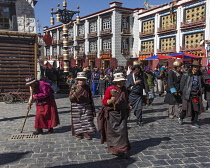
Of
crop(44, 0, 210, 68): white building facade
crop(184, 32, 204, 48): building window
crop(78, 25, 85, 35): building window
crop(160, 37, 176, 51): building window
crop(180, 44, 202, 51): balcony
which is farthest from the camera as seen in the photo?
crop(78, 25, 85, 35): building window

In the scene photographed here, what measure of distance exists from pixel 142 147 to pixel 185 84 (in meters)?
2.78

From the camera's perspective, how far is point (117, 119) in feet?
14.9

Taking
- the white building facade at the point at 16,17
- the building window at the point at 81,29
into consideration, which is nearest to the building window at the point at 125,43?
the building window at the point at 81,29

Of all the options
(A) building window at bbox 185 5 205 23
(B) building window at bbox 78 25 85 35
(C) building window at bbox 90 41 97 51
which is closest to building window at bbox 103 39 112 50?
(C) building window at bbox 90 41 97 51

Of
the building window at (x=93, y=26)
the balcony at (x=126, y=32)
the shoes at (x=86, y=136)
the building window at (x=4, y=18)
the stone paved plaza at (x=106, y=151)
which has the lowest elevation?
the stone paved plaza at (x=106, y=151)

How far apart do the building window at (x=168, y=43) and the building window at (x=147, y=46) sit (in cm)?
166

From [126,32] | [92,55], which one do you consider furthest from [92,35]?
[126,32]

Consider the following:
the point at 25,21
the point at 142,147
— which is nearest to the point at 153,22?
the point at 25,21

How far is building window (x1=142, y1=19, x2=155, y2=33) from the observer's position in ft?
103

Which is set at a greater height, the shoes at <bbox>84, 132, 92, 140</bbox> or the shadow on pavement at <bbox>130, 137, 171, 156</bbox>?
the shoes at <bbox>84, 132, 92, 140</bbox>

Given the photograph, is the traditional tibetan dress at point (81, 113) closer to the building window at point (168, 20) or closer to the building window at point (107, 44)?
the building window at point (168, 20)

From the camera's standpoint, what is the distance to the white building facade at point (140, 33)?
25.7 metres

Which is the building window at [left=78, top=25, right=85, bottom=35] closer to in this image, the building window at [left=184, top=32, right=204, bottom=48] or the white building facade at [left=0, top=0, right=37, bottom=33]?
the building window at [left=184, top=32, right=204, bottom=48]

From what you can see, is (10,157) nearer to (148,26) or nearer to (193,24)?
(193,24)
